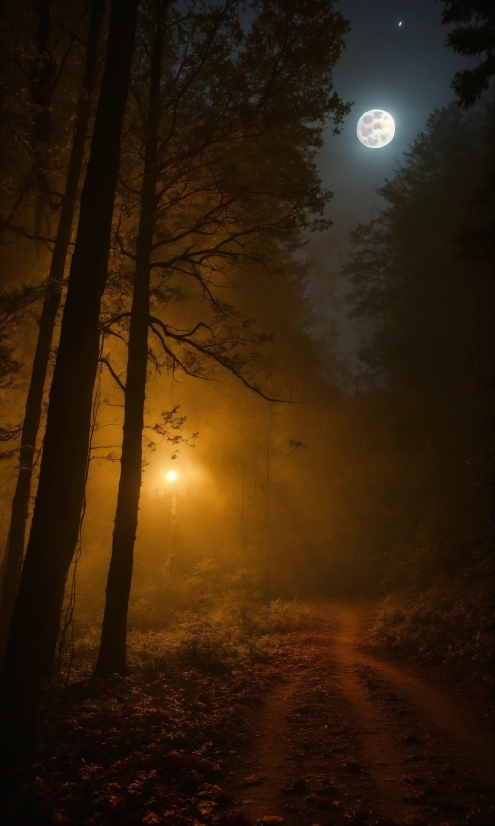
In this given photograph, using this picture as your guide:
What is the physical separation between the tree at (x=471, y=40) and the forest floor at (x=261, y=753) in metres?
10.8

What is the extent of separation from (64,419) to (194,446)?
5621 mm

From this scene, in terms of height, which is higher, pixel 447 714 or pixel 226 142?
pixel 226 142

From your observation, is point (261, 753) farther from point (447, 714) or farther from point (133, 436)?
point (133, 436)

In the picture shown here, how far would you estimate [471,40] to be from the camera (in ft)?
28.5

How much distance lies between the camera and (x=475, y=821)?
3.38 metres

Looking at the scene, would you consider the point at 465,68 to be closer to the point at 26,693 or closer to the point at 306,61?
the point at 306,61

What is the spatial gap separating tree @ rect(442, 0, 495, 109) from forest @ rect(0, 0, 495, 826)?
0.05 meters

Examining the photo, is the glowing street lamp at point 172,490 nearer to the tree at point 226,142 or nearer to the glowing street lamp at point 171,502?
the glowing street lamp at point 171,502

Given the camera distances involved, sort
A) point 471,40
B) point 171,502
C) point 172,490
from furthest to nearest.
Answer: point 171,502
point 172,490
point 471,40

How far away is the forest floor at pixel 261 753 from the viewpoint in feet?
12.3

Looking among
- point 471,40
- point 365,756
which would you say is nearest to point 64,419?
point 365,756

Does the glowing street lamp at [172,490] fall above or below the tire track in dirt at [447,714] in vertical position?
above

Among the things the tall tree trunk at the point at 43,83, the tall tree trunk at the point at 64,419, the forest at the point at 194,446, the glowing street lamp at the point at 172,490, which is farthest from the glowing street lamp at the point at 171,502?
the tall tree trunk at the point at 64,419

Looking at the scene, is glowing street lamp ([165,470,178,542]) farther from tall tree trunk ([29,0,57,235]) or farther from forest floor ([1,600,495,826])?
tall tree trunk ([29,0,57,235])
